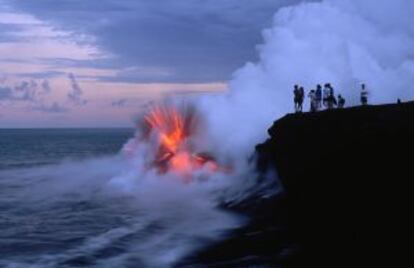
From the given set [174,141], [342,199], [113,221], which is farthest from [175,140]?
[342,199]

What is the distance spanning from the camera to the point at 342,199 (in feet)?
76.0

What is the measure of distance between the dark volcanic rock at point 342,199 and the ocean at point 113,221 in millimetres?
2599

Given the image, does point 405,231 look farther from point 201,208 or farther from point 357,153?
point 201,208

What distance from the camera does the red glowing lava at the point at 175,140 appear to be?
47.9m

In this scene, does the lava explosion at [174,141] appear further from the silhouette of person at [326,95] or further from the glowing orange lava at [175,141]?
the silhouette of person at [326,95]

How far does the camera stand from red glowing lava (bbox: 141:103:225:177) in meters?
47.9

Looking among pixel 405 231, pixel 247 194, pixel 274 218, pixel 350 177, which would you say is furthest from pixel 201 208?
pixel 405 231

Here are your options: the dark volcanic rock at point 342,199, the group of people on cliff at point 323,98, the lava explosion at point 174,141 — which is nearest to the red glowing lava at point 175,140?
the lava explosion at point 174,141

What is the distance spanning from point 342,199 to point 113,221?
14.9 metres

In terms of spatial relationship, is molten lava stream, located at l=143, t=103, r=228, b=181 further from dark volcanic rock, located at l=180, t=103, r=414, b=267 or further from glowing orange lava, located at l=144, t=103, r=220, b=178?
dark volcanic rock, located at l=180, t=103, r=414, b=267

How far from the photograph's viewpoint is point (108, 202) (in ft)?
137

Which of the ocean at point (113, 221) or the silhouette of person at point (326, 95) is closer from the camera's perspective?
the ocean at point (113, 221)

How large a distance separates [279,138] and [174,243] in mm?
7876

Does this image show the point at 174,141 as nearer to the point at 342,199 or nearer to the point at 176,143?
the point at 176,143
